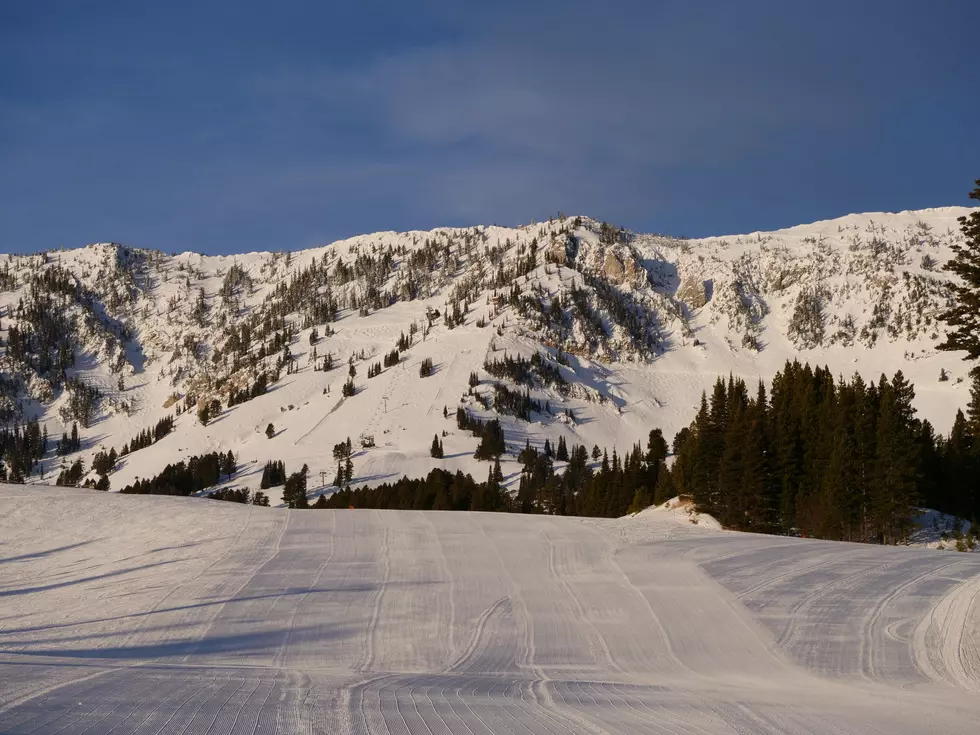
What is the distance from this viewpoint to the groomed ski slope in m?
11.9

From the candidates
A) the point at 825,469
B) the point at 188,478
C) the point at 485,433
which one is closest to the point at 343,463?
the point at 485,433

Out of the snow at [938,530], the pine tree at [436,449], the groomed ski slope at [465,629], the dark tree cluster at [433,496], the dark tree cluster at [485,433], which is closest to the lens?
the groomed ski slope at [465,629]

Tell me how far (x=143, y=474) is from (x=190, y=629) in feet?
636

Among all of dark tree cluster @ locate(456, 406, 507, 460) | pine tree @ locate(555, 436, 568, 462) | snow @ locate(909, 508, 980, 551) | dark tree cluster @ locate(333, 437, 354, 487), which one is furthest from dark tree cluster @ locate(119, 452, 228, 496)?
snow @ locate(909, 508, 980, 551)

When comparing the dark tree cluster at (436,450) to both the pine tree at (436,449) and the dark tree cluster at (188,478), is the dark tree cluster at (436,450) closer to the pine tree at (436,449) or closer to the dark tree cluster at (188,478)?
the pine tree at (436,449)

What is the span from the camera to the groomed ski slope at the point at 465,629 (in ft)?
39.1

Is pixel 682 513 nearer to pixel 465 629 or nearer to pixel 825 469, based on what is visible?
pixel 825 469

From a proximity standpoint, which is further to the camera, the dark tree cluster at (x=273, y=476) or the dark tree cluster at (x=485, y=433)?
the dark tree cluster at (x=485, y=433)

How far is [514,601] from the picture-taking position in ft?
77.7

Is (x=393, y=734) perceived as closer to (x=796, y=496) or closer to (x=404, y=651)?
(x=404, y=651)

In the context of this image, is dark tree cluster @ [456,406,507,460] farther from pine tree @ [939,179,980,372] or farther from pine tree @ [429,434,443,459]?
pine tree @ [939,179,980,372]

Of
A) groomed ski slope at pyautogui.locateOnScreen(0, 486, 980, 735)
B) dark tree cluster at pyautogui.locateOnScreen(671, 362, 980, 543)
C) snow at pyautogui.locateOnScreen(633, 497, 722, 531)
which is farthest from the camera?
snow at pyautogui.locateOnScreen(633, 497, 722, 531)

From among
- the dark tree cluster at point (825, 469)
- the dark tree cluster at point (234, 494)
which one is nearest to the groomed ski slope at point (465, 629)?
the dark tree cluster at point (825, 469)

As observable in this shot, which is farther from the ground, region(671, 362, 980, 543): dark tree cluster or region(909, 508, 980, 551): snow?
region(671, 362, 980, 543): dark tree cluster
